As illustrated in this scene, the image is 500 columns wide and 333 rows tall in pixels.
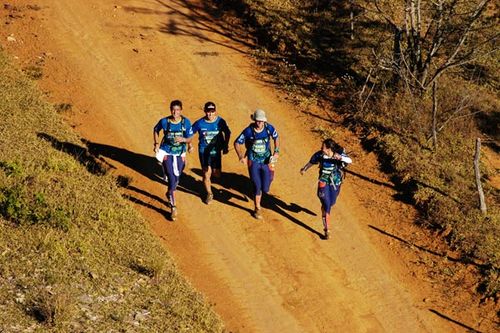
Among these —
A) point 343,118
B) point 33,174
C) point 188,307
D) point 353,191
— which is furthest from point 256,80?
point 188,307

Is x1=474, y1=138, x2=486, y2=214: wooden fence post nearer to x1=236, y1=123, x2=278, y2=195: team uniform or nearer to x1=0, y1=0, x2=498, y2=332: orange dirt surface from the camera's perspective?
x1=0, y1=0, x2=498, y2=332: orange dirt surface

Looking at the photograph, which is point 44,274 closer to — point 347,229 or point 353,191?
point 347,229

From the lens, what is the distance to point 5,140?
1284 cm

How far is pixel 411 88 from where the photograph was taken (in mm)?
17172

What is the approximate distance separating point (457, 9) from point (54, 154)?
14.2m

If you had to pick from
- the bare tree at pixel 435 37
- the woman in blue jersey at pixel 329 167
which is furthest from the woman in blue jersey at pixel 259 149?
the bare tree at pixel 435 37

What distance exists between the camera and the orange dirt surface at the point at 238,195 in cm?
1086

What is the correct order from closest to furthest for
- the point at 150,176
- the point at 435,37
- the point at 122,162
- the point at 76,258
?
the point at 76,258 → the point at 150,176 → the point at 122,162 → the point at 435,37

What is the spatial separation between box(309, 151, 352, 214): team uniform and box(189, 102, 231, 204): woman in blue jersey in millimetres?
1711

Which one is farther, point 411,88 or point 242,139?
point 411,88

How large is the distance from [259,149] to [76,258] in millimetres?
3793

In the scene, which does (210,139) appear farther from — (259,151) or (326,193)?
(326,193)

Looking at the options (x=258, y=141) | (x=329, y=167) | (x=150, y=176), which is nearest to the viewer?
(x=329, y=167)

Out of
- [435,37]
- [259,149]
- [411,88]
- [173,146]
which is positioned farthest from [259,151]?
[411,88]
